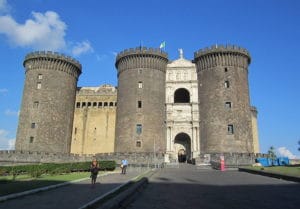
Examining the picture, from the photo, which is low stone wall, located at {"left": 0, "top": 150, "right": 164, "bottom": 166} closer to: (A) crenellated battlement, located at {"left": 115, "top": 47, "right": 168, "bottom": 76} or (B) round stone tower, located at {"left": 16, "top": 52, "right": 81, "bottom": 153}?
(B) round stone tower, located at {"left": 16, "top": 52, "right": 81, "bottom": 153}

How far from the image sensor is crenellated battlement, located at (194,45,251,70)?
4153 cm

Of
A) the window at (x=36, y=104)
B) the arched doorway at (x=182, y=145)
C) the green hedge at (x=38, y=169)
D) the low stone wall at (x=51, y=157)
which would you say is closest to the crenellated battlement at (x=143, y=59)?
the arched doorway at (x=182, y=145)

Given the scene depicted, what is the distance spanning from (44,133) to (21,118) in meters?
4.34

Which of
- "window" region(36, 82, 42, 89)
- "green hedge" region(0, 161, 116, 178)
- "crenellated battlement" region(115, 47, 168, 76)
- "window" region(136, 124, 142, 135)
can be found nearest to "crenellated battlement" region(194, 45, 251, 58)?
"crenellated battlement" region(115, 47, 168, 76)

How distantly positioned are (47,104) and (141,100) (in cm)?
1328

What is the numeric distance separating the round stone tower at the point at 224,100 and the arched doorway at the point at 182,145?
371 centimetres

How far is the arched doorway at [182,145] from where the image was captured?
142 feet

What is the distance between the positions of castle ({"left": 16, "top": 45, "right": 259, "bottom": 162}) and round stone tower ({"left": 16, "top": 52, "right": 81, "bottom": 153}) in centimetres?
13

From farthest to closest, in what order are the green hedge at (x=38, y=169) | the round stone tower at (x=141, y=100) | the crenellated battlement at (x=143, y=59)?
the crenellated battlement at (x=143, y=59) → the round stone tower at (x=141, y=100) → the green hedge at (x=38, y=169)

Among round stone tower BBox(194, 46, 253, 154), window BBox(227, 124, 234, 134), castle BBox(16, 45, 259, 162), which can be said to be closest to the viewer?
round stone tower BBox(194, 46, 253, 154)

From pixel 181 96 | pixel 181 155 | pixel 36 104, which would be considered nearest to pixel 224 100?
pixel 181 96

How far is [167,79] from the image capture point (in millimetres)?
44125

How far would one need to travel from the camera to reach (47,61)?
43.8m

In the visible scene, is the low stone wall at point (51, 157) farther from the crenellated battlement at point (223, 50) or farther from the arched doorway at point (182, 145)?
the crenellated battlement at point (223, 50)
